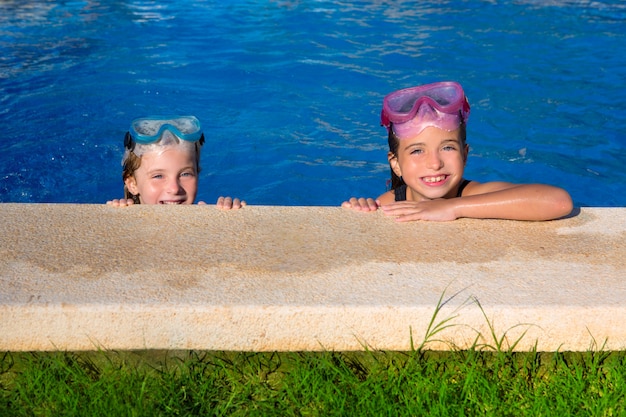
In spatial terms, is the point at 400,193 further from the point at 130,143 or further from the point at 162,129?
the point at 130,143

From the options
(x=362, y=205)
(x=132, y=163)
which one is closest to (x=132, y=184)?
(x=132, y=163)

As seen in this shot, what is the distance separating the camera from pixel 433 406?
2771 mm

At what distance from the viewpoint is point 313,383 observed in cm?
288

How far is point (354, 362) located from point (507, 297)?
0.64 meters

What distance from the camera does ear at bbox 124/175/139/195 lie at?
16.7 ft

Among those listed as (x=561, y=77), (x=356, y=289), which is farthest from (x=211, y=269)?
(x=561, y=77)

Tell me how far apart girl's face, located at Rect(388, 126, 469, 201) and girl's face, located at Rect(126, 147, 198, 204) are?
141 cm

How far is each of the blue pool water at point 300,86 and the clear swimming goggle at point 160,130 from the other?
232 centimetres

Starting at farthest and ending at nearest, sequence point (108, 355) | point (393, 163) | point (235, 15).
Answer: point (235, 15) → point (393, 163) → point (108, 355)

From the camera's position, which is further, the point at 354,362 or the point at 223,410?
the point at 354,362

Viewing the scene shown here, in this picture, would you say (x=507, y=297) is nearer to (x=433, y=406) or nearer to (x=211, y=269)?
(x=433, y=406)

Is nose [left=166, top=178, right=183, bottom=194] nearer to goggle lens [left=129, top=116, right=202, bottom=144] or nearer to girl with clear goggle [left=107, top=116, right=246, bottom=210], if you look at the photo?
girl with clear goggle [left=107, top=116, right=246, bottom=210]

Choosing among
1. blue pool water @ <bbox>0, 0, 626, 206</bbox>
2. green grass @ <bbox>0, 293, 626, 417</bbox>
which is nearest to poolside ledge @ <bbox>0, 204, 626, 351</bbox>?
green grass @ <bbox>0, 293, 626, 417</bbox>

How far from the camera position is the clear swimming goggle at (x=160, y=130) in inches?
194
